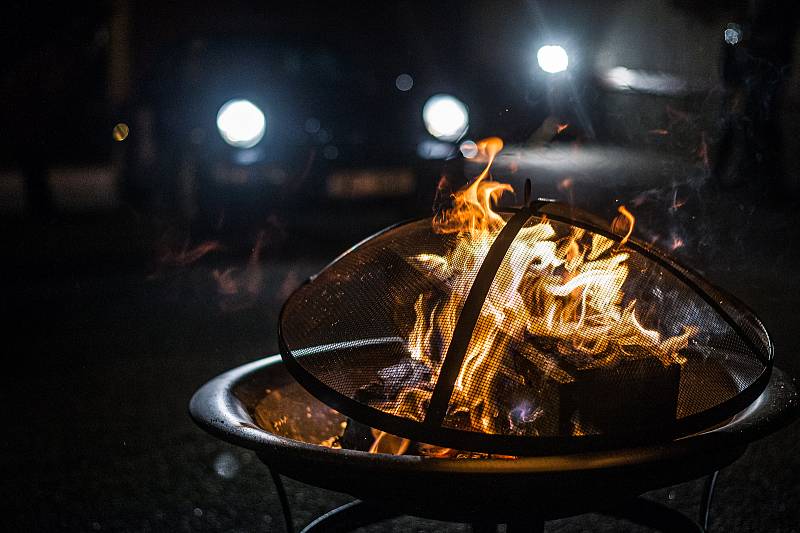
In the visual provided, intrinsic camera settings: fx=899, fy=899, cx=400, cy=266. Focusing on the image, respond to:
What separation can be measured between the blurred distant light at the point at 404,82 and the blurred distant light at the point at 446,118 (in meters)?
0.34

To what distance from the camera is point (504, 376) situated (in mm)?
1953

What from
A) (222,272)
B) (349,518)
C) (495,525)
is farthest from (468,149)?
(495,525)

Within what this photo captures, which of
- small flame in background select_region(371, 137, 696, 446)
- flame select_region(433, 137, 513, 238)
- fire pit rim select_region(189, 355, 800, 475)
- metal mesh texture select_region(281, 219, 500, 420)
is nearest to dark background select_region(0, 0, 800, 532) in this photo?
flame select_region(433, 137, 513, 238)

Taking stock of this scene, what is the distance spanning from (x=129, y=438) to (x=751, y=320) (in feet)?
8.75

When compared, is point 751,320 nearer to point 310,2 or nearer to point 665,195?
point 665,195

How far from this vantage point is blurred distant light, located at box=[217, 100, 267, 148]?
7953mm

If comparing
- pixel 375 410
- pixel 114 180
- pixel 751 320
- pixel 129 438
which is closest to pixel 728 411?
pixel 751 320

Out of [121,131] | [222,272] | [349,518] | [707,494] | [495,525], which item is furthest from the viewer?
[121,131]

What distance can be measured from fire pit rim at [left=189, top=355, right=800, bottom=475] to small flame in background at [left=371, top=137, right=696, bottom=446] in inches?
8.5

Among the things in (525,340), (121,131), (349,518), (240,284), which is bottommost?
(240,284)

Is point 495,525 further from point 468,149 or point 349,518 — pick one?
point 468,149

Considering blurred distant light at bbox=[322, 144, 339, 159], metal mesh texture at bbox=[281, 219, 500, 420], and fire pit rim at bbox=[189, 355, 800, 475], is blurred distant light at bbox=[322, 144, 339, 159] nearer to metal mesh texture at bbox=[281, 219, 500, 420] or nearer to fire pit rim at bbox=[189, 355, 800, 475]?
metal mesh texture at bbox=[281, 219, 500, 420]

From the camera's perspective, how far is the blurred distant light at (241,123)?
7953 millimetres

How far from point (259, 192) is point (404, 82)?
5.62ft
